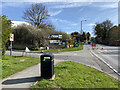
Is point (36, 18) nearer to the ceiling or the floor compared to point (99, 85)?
nearer to the ceiling

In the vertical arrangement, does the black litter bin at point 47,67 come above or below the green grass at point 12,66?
above

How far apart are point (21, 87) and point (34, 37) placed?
62.9ft

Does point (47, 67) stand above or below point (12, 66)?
above

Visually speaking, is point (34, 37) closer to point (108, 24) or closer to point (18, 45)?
point (18, 45)

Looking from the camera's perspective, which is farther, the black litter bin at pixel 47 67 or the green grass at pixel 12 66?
the green grass at pixel 12 66

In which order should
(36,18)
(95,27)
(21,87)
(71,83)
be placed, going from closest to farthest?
1. (21,87)
2. (71,83)
3. (36,18)
4. (95,27)

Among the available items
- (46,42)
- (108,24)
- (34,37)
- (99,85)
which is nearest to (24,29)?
(34,37)

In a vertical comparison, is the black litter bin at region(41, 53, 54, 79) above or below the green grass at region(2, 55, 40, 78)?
above

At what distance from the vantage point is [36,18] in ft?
110

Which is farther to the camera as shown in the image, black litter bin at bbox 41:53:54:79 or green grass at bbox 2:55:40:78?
green grass at bbox 2:55:40:78

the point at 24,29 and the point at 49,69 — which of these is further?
the point at 24,29

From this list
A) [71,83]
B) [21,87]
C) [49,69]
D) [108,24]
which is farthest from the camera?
[108,24]

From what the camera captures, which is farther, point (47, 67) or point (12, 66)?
point (12, 66)

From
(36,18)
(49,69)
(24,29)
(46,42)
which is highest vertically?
(36,18)
